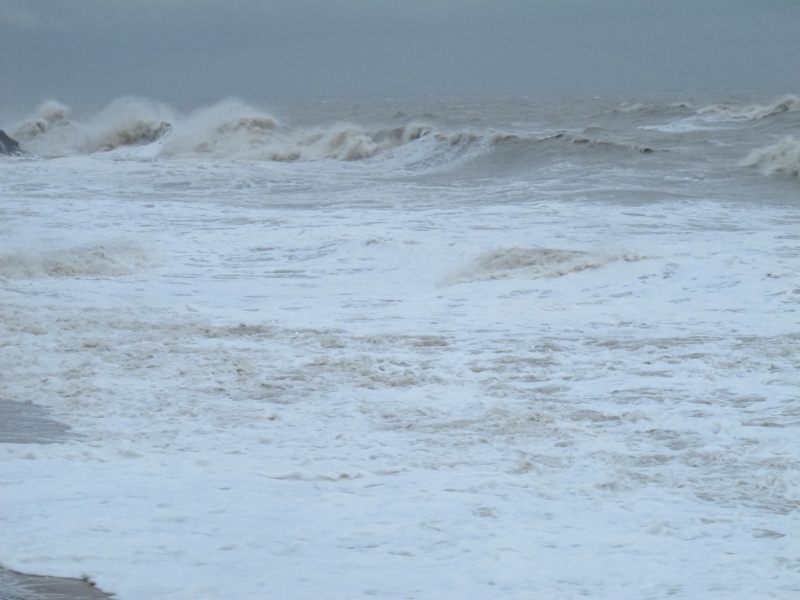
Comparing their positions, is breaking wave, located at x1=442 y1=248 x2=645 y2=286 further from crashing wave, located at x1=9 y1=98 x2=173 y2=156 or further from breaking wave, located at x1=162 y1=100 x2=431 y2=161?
crashing wave, located at x1=9 y1=98 x2=173 y2=156

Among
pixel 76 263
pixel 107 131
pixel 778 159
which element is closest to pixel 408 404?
pixel 76 263

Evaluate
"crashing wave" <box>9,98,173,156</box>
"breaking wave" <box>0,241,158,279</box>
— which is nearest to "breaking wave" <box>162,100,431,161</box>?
"crashing wave" <box>9,98,173,156</box>

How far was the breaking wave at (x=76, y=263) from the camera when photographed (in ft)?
29.8

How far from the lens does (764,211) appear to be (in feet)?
46.3

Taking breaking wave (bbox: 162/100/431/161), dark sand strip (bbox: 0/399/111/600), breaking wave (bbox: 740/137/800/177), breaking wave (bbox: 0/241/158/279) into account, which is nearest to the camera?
dark sand strip (bbox: 0/399/111/600)

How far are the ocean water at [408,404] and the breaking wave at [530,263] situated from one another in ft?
0.15

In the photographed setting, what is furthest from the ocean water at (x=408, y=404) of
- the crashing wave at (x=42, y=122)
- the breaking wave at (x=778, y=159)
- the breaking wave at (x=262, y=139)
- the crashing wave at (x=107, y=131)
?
the crashing wave at (x=42, y=122)

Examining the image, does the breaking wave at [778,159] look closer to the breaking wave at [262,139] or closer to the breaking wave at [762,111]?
the breaking wave at [262,139]

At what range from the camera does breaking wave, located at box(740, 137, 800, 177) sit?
63.9 feet

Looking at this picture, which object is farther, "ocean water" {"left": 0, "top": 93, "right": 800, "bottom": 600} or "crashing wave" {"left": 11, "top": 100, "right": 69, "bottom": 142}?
"crashing wave" {"left": 11, "top": 100, "right": 69, "bottom": 142}

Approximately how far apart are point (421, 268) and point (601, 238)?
2734 millimetres

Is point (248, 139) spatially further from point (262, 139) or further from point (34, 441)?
point (34, 441)

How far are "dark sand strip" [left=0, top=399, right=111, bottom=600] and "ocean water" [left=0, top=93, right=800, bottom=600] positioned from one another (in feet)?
0.23

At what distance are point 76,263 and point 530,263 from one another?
15.9ft
